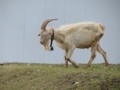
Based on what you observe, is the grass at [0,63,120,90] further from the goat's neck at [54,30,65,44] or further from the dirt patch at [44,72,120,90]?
the goat's neck at [54,30,65,44]

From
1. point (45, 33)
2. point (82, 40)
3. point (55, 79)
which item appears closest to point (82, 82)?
point (55, 79)

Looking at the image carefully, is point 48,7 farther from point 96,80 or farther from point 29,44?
point 96,80

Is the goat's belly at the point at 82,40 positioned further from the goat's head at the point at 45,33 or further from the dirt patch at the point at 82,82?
the dirt patch at the point at 82,82

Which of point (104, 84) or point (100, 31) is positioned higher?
point (100, 31)

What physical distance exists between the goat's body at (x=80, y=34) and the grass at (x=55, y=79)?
3.44 ft

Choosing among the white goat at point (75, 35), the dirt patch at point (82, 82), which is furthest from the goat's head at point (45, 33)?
the dirt patch at point (82, 82)

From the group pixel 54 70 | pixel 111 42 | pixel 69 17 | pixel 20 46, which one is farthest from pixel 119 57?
pixel 54 70

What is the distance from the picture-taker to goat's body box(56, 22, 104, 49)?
13.5m

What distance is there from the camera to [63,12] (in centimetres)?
1638

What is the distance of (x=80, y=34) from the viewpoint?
530 inches

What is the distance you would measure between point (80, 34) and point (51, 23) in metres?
3.10

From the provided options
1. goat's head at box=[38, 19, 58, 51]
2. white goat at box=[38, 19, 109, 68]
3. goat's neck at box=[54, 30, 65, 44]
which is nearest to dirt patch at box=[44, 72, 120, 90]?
white goat at box=[38, 19, 109, 68]

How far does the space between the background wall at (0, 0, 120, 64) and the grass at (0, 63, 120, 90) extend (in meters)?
3.12

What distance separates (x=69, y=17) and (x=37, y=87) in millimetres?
5118
